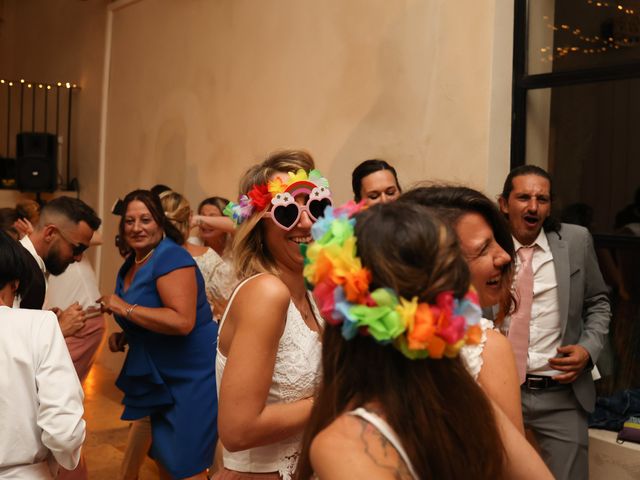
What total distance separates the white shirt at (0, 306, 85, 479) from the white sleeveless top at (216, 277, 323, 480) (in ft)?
1.53

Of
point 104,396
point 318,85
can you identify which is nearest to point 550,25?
point 318,85

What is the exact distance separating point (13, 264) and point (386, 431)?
5.17ft

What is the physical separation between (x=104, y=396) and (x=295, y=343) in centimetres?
535

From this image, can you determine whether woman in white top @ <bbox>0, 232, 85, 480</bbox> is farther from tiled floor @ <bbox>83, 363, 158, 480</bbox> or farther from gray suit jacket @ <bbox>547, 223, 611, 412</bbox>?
tiled floor @ <bbox>83, 363, 158, 480</bbox>

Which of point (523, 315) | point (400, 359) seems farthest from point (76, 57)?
point (400, 359)

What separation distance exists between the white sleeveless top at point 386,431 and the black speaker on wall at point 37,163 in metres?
8.81

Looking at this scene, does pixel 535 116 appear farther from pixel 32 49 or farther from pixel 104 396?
pixel 32 49

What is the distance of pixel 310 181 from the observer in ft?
8.07

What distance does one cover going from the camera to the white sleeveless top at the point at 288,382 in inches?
84.0

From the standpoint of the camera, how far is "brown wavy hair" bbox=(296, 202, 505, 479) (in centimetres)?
124

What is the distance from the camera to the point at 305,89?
569cm

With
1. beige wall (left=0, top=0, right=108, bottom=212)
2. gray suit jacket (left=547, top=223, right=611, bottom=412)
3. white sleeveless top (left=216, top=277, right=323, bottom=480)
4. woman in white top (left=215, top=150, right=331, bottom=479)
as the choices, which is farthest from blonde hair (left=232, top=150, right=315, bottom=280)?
beige wall (left=0, top=0, right=108, bottom=212)

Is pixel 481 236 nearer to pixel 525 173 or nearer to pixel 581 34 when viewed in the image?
pixel 525 173

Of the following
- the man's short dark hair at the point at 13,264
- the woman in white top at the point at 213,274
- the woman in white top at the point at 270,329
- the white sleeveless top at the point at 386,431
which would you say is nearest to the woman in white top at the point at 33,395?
the man's short dark hair at the point at 13,264
